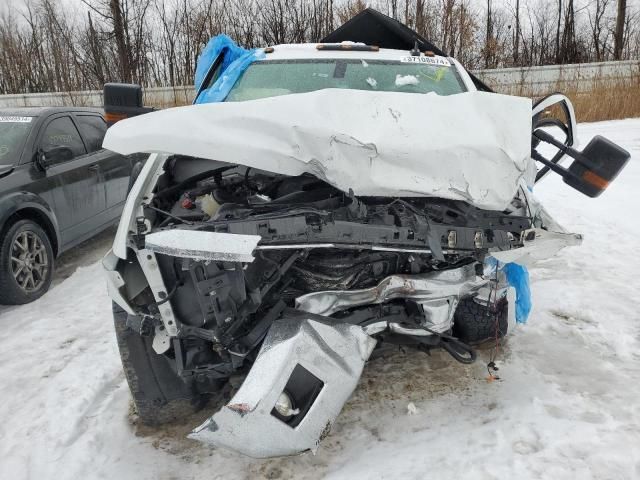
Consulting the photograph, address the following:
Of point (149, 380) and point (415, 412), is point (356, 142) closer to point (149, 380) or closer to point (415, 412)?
point (415, 412)

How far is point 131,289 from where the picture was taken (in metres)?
2.23

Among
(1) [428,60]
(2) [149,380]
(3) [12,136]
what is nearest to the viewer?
(2) [149,380]

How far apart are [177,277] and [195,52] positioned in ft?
70.1

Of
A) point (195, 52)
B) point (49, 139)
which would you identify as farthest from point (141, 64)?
point (49, 139)

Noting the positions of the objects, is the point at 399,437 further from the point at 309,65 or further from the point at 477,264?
the point at 309,65

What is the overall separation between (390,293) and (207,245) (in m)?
0.86

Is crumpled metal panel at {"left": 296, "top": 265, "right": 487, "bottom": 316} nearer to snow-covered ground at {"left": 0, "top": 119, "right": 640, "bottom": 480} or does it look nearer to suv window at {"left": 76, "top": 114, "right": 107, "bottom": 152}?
snow-covered ground at {"left": 0, "top": 119, "right": 640, "bottom": 480}

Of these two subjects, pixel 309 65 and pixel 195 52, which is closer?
pixel 309 65

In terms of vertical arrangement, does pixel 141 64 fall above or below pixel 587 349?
above

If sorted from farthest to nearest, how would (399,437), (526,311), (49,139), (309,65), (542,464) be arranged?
(49,139) → (309,65) → (526,311) → (399,437) → (542,464)

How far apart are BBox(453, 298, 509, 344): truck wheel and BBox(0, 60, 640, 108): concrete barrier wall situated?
17.2m

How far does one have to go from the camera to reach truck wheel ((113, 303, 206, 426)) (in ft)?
7.97

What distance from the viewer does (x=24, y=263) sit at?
416cm

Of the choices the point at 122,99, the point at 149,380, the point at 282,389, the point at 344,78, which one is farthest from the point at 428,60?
the point at 149,380
